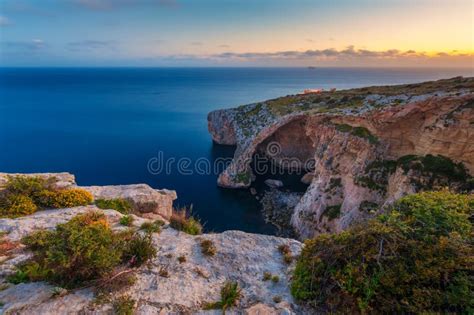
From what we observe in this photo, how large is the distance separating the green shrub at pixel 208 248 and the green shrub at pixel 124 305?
9.86ft

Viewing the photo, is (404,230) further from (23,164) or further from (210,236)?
(23,164)

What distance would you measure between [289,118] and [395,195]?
871 inches

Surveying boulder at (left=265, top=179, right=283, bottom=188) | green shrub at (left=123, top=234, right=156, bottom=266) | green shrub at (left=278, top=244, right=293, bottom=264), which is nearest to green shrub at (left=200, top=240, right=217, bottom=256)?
green shrub at (left=123, top=234, right=156, bottom=266)

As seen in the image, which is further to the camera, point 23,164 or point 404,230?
point 23,164

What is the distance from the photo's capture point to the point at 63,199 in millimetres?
13188

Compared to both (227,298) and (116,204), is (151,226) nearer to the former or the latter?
(116,204)

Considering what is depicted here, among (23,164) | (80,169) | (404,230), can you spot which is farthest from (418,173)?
(23,164)

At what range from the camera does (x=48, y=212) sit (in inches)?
490

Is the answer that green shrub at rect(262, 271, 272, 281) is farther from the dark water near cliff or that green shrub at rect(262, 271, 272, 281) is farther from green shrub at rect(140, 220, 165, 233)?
the dark water near cliff

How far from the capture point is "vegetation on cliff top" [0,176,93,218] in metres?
12.2

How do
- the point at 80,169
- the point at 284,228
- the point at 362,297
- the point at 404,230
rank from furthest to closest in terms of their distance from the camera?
the point at 80,169
the point at 284,228
the point at 404,230
the point at 362,297

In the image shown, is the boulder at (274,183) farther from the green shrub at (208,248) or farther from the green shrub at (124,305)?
the green shrub at (124,305)

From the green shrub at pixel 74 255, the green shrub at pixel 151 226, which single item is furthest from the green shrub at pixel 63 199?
the green shrub at pixel 74 255

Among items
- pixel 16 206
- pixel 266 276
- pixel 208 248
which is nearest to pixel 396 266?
pixel 266 276
